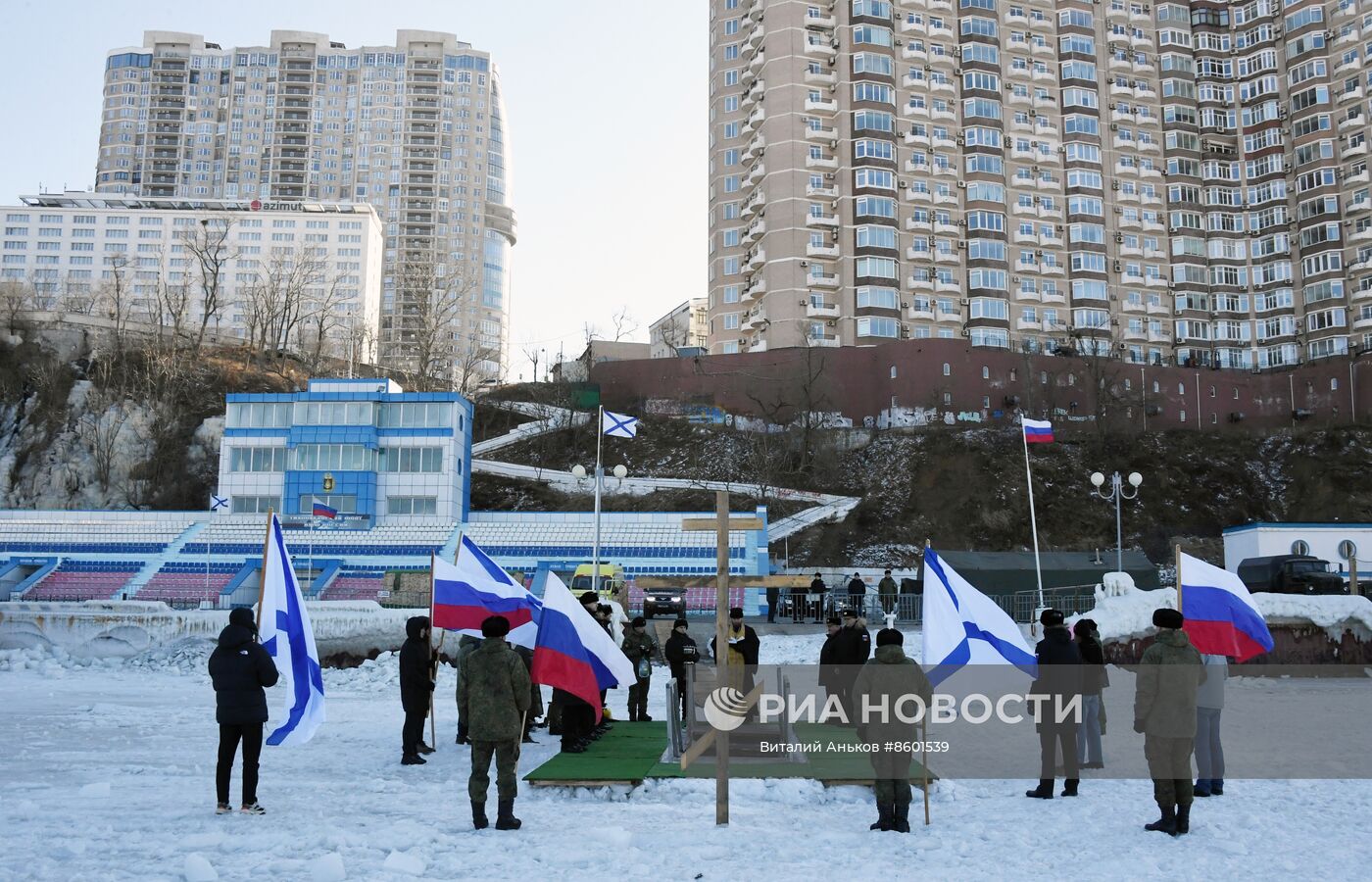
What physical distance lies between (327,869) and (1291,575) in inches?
1357

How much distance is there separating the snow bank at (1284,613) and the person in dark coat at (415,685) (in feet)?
55.1

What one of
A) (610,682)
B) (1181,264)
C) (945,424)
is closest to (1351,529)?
(945,424)

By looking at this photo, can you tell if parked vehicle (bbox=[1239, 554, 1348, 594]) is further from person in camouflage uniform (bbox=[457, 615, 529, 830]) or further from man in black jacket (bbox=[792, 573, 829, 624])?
person in camouflage uniform (bbox=[457, 615, 529, 830])

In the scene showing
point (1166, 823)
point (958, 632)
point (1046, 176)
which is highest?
point (1046, 176)

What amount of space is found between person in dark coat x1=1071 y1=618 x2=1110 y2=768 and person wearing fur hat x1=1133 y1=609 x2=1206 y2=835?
1827 mm

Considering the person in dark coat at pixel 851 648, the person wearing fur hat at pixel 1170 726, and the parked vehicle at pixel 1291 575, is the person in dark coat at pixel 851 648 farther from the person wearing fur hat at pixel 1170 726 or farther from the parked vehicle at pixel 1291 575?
the parked vehicle at pixel 1291 575

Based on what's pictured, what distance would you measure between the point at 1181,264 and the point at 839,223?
93.2ft

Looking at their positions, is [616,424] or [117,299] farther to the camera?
[117,299]

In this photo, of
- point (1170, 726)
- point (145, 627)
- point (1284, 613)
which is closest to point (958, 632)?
point (1170, 726)

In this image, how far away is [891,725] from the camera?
30.3ft

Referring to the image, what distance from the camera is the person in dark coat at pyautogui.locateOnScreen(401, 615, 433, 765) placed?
1274cm

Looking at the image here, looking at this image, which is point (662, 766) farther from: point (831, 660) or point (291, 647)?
point (291, 647)

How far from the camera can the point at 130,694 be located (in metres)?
20.0

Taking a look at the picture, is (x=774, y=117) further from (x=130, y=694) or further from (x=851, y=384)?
(x=130, y=694)
